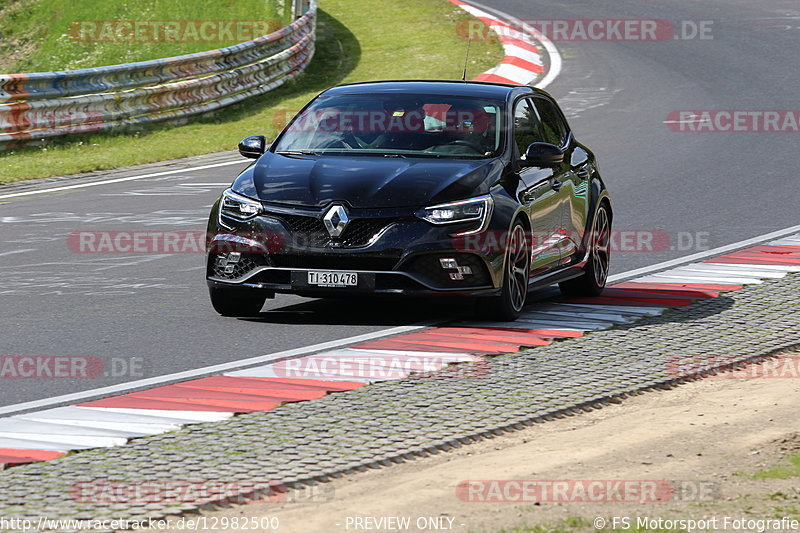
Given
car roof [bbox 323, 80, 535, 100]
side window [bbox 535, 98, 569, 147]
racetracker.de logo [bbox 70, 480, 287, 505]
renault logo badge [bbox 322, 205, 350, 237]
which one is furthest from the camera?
side window [bbox 535, 98, 569, 147]

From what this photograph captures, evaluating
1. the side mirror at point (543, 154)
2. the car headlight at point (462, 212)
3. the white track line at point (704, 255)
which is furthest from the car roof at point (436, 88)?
the white track line at point (704, 255)

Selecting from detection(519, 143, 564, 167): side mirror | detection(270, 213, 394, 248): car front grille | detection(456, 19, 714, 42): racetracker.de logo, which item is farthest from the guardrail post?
detection(270, 213, 394, 248): car front grille

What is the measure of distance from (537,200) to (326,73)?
15066 mm

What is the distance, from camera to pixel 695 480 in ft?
20.5

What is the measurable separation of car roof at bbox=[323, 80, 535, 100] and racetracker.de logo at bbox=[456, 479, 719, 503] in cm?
531

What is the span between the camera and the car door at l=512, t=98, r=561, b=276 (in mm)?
10516

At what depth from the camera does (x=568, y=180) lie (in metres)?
11.3

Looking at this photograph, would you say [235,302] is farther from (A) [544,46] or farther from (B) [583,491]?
(A) [544,46]

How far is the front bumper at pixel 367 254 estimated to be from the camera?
9.67m

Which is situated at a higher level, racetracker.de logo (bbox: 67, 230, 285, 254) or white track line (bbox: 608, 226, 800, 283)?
white track line (bbox: 608, 226, 800, 283)

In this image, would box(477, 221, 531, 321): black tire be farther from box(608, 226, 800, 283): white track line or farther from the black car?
box(608, 226, 800, 283): white track line

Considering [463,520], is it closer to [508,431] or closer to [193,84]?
[508,431]

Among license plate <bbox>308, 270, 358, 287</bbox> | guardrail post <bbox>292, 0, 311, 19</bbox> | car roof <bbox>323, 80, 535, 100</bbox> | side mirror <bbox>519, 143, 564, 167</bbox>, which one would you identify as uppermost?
car roof <bbox>323, 80, 535, 100</bbox>

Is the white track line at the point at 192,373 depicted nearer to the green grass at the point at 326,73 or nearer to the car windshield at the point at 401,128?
the car windshield at the point at 401,128
